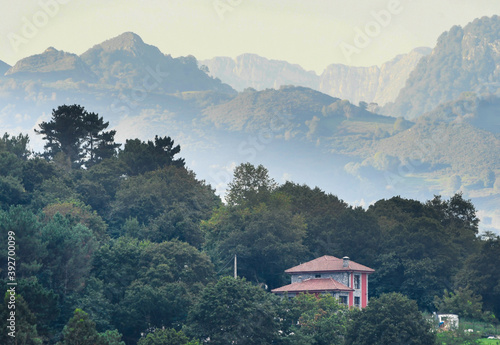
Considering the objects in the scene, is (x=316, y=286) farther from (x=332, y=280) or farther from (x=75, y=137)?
(x=75, y=137)

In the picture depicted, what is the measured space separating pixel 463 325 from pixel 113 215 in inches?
1640

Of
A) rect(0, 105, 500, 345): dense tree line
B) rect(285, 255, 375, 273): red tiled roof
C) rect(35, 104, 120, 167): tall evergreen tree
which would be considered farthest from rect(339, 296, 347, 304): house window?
rect(35, 104, 120, 167): tall evergreen tree

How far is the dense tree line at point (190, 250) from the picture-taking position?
185ft

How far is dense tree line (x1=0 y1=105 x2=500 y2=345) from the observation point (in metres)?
56.5

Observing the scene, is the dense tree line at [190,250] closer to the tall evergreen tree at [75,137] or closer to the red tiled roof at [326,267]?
the tall evergreen tree at [75,137]

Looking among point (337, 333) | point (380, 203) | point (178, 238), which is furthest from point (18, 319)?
point (380, 203)

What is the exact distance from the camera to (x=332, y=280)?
74.6 metres

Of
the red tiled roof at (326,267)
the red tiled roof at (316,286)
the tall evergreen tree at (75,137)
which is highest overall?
the tall evergreen tree at (75,137)

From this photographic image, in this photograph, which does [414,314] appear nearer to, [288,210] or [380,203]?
[288,210]

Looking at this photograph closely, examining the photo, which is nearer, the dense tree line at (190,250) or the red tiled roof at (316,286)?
the dense tree line at (190,250)

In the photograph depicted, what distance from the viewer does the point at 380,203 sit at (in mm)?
104938

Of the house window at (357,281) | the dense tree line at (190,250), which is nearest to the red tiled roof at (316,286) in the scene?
the house window at (357,281)

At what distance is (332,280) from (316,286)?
2.28 m

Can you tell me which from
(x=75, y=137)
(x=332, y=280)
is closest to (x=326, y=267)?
(x=332, y=280)
